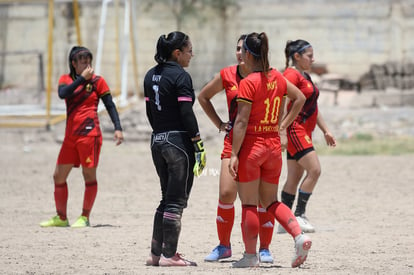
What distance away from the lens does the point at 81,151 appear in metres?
9.70

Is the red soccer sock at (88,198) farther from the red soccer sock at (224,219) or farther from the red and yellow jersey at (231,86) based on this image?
the red and yellow jersey at (231,86)

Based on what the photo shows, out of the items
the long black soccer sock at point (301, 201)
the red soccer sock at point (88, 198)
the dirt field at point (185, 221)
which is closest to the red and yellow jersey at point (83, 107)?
the red soccer sock at point (88, 198)

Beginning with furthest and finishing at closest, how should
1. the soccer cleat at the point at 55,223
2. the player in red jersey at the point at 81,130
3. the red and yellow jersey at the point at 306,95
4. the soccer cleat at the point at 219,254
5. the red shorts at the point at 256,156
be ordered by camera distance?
the soccer cleat at the point at 55,223, the player in red jersey at the point at 81,130, the red and yellow jersey at the point at 306,95, the soccer cleat at the point at 219,254, the red shorts at the point at 256,156

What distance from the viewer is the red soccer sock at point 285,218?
22.9ft

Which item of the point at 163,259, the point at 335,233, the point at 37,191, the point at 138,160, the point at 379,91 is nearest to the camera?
the point at 163,259

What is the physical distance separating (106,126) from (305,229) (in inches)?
443

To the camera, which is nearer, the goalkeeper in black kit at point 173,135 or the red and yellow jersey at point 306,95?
the goalkeeper in black kit at point 173,135

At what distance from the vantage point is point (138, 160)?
1678cm

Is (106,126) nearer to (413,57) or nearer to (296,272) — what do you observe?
(413,57)

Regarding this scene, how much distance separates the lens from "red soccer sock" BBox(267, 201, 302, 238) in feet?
22.9

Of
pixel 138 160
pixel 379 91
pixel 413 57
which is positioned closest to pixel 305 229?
pixel 138 160

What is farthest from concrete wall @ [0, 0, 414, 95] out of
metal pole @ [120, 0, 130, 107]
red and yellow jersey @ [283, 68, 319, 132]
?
red and yellow jersey @ [283, 68, 319, 132]

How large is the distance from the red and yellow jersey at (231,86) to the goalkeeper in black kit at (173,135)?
384 millimetres

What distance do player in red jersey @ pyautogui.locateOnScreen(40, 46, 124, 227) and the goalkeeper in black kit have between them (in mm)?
2490
